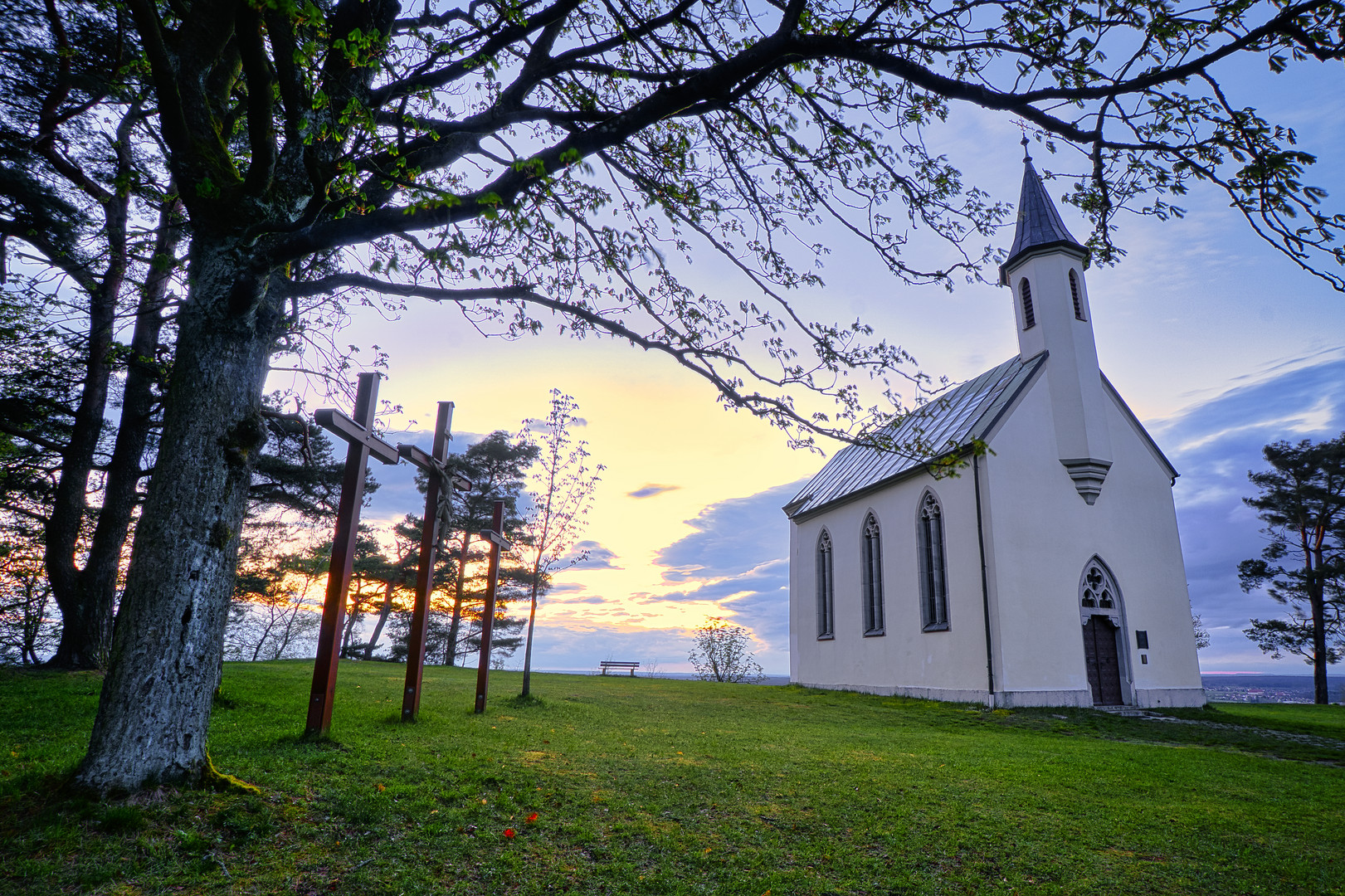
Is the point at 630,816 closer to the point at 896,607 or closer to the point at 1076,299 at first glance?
the point at 896,607

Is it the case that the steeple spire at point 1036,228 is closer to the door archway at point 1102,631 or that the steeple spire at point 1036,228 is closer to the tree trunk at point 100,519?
the door archway at point 1102,631

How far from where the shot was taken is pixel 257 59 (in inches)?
165

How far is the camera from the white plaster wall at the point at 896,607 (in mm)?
17406

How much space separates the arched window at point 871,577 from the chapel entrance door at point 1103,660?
568 centimetres

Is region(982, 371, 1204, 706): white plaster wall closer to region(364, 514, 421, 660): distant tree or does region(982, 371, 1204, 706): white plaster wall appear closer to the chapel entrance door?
the chapel entrance door

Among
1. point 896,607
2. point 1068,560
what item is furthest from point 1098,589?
Result: point 896,607

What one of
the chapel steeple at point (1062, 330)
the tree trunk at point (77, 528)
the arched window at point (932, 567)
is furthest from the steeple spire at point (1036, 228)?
the tree trunk at point (77, 528)

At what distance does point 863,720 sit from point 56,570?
49.1ft

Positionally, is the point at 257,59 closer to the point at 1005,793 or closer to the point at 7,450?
the point at 1005,793

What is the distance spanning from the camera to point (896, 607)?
66.1 ft

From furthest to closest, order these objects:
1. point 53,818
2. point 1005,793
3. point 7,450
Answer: point 7,450 → point 1005,793 → point 53,818

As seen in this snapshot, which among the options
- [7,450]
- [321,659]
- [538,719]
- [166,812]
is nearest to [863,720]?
[538,719]

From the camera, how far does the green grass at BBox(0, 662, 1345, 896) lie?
3.81 meters

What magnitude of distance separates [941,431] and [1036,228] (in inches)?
268
